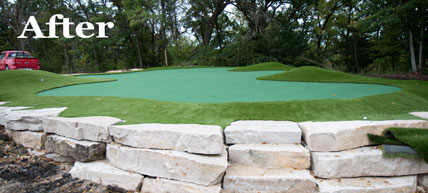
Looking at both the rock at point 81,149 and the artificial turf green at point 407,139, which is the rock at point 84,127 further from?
the artificial turf green at point 407,139

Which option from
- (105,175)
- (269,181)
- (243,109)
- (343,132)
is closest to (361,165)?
(343,132)

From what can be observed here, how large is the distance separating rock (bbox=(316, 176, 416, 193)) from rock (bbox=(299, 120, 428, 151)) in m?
0.25

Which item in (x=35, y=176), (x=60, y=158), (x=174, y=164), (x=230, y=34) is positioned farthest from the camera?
(x=230, y=34)

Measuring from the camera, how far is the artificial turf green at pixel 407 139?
1701mm

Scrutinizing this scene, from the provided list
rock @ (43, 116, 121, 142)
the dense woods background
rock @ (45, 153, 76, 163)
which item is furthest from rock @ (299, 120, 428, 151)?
the dense woods background

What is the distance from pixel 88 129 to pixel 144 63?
709 inches

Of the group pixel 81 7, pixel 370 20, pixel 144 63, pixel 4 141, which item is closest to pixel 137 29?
pixel 144 63

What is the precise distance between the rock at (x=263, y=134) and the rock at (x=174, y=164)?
0.16 m

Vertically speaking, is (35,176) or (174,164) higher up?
(174,164)

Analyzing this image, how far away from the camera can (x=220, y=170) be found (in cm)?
176

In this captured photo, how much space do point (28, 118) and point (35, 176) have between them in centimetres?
78

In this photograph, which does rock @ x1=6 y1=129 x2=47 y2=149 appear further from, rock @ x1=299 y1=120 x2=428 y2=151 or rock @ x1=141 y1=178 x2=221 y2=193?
rock @ x1=299 y1=120 x2=428 y2=151

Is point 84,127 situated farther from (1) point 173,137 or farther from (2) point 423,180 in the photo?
(2) point 423,180

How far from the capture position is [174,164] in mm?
1865
